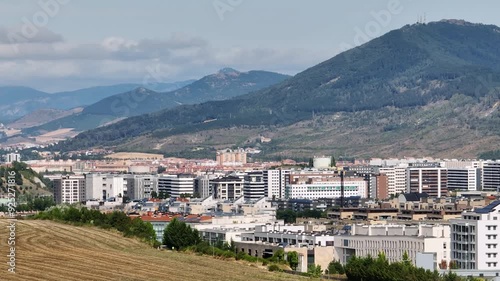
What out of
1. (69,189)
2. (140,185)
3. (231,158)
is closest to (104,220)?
(69,189)

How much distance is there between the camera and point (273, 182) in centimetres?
12456

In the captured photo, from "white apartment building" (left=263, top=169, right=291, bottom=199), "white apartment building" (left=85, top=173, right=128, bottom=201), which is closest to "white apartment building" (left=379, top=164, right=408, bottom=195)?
"white apartment building" (left=263, top=169, right=291, bottom=199)

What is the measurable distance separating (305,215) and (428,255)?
122ft

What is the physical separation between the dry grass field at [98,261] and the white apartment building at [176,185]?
7581 centimetres

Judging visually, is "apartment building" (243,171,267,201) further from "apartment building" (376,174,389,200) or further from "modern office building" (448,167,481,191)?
"modern office building" (448,167,481,191)

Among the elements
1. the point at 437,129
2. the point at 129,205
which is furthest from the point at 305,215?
the point at 437,129

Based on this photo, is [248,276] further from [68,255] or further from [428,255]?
[428,255]

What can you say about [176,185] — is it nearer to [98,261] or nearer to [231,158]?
[231,158]

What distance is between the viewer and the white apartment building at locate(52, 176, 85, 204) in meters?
121

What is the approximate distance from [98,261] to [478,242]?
23396 mm

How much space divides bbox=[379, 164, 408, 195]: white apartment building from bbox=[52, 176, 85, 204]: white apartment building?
27220mm

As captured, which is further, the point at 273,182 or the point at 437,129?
the point at 437,129

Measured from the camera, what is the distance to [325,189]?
120375mm

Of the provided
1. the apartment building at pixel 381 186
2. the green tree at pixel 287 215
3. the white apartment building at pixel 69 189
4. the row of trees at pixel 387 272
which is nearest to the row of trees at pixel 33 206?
the green tree at pixel 287 215
